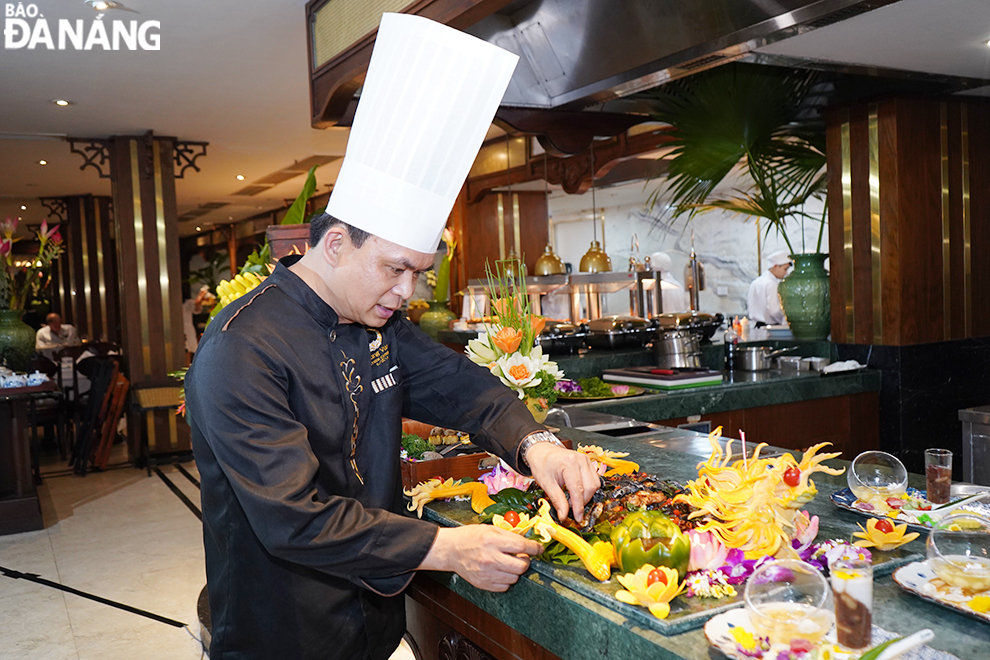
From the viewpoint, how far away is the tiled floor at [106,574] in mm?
3576

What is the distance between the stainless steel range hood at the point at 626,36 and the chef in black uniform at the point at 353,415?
4.39 ft

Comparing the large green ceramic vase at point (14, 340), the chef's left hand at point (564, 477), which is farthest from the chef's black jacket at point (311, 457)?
the large green ceramic vase at point (14, 340)

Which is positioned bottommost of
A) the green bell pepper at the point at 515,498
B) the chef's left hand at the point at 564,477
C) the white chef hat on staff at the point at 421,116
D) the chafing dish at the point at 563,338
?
the green bell pepper at the point at 515,498

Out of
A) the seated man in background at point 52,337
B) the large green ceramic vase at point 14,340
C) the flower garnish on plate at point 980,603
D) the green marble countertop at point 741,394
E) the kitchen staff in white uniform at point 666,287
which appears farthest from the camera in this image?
the seated man in background at point 52,337

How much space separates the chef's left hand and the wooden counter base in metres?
0.26

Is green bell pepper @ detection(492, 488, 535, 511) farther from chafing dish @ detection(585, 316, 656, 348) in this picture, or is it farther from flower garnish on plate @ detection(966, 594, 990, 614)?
chafing dish @ detection(585, 316, 656, 348)

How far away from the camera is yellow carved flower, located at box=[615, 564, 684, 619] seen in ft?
3.93

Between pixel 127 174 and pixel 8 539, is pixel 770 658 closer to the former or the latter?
pixel 8 539

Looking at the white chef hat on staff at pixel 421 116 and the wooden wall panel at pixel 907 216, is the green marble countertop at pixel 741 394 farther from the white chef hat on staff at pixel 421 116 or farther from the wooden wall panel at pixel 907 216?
the white chef hat on staff at pixel 421 116

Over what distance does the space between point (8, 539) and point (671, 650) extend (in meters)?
5.43

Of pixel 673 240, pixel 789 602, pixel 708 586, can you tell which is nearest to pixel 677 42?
pixel 708 586

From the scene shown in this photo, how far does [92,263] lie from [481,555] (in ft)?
38.3

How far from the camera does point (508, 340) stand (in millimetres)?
2260

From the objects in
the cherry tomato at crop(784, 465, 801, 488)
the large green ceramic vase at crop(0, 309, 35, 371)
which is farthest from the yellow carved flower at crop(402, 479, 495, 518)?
the large green ceramic vase at crop(0, 309, 35, 371)
